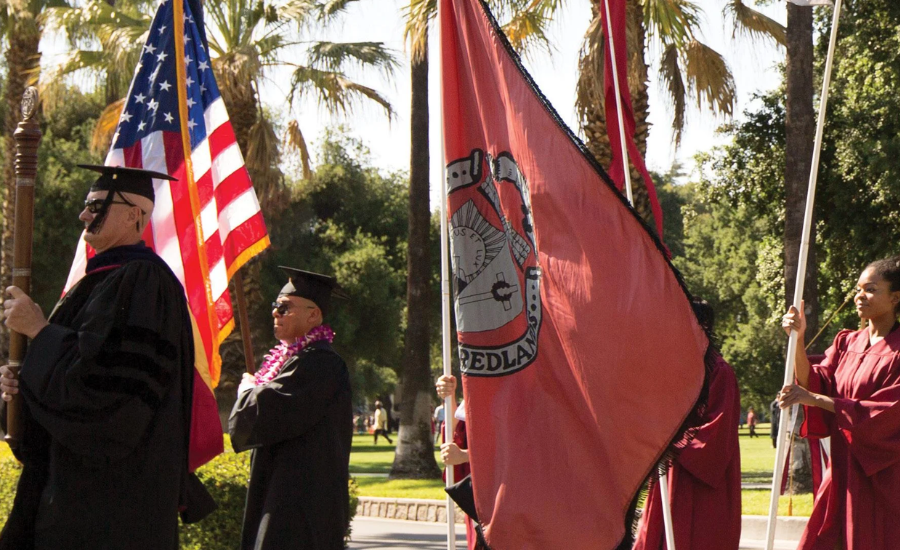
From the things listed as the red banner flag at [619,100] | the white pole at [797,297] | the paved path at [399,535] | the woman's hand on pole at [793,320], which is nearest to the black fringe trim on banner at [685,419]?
the white pole at [797,297]

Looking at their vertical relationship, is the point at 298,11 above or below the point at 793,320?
above

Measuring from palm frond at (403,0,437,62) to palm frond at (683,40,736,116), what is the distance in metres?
3.40

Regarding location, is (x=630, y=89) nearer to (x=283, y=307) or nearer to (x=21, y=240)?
(x=283, y=307)

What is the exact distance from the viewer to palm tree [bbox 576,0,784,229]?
1443cm

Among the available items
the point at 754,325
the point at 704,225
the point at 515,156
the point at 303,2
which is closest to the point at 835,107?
the point at 303,2

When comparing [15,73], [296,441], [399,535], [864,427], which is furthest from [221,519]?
[15,73]

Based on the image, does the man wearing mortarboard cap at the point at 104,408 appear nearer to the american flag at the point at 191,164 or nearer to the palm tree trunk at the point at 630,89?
the american flag at the point at 191,164

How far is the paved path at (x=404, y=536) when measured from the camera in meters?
13.1

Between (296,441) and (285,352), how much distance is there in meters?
0.51

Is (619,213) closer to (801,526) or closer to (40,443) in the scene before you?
(40,443)

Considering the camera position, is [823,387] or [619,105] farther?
[823,387]

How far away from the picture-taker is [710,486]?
22.4 ft

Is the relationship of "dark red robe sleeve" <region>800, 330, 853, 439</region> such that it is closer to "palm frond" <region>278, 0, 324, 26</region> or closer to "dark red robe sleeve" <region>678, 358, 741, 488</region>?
"dark red robe sleeve" <region>678, 358, 741, 488</region>

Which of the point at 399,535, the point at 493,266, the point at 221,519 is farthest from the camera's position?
the point at 399,535
